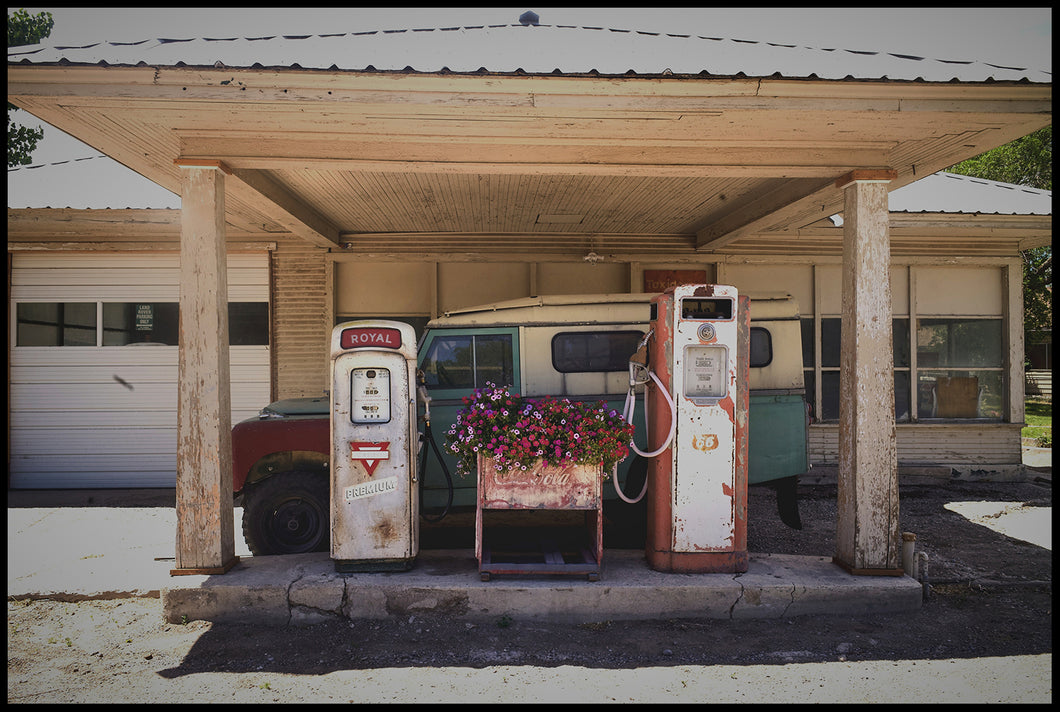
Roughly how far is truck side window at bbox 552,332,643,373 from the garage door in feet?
15.2

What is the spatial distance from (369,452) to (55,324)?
6.64 m

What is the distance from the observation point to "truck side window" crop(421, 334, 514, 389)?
597 centimetres

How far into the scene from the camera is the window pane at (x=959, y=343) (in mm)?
9516

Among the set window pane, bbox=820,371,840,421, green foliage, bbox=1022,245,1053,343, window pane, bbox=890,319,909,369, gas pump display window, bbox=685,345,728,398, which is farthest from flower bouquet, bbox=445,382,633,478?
green foliage, bbox=1022,245,1053,343

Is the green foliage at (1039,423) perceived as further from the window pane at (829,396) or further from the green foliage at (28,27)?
the green foliage at (28,27)

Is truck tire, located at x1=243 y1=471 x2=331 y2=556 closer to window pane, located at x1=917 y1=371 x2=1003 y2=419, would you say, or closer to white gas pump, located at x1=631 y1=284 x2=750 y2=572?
white gas pump, located at x1=631 y1=284 x2=750 y2=572

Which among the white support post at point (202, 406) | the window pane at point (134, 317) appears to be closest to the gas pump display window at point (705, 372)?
the white support post at point (202, 406)

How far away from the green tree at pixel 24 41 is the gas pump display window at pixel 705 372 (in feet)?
50.4

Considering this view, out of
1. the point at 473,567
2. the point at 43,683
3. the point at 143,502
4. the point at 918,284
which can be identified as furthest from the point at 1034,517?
the point at 143,502

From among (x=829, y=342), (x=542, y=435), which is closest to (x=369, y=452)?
(x=542, y=435)

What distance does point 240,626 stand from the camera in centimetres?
460

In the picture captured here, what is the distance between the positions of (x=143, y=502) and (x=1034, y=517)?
9.93 meters

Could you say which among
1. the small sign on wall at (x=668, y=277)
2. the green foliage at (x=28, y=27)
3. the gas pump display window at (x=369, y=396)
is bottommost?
the gas pump display window at (x=369, y=396)

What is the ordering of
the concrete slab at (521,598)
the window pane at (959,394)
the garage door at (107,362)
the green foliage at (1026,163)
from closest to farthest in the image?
the concrete slab at (521,598) → the garage door at (107,362) → the window pane at (959,394) → the green foliage at (1026,163)
